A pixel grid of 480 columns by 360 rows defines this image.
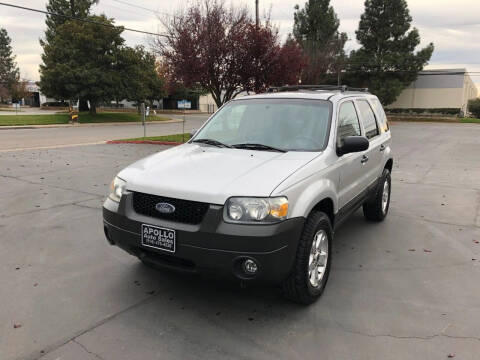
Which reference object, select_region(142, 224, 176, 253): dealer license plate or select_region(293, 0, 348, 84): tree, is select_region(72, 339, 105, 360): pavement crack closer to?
select_region(142, 224, 176, 253): dealer license plate

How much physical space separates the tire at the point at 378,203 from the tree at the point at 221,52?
34.1ft

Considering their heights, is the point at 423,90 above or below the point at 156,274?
above

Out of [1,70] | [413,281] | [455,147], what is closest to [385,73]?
[455,147]

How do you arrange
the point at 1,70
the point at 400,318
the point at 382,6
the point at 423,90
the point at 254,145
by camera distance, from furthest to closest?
the point at 1,70
the point at 423,90
the point at 382,6
the point at 254,145
the point at 400,318

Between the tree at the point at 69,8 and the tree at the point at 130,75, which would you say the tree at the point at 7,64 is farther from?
the tree at the point at 130,75

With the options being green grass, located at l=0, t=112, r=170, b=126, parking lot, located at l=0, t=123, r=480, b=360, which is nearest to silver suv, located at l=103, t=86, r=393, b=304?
parking lot, located at l=0, t=123, r=480, b=360

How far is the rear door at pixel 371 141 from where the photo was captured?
4922 mm

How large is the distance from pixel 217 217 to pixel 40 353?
4.91ft

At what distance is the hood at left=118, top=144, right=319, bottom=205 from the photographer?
9.73ft

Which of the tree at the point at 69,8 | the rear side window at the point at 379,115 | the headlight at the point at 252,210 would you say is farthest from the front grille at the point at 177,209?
the tree at the point at 69,8

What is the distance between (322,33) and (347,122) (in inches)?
1598

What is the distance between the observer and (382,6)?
4194 centimetres

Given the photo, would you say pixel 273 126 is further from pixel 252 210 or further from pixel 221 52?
pixel 221 52

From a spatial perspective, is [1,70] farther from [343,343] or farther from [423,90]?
[343,343]
